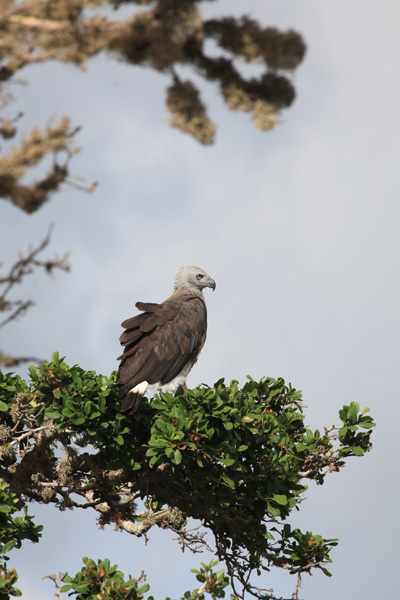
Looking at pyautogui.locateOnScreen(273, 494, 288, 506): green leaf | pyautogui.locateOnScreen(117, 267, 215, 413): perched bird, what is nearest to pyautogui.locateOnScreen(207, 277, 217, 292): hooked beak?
pyautogui.locateOnScreen(117, 267, 215, 413): perched bird

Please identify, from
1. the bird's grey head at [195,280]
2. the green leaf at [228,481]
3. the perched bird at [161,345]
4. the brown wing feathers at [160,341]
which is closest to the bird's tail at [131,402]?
the perched bird at [161,345]

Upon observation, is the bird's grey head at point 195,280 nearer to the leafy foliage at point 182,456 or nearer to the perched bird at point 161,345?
the perched bird at point 161,345

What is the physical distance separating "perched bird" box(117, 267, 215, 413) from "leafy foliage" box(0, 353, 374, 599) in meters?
0.46

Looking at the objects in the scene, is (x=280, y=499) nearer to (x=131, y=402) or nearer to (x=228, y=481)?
(x=228, y=481)

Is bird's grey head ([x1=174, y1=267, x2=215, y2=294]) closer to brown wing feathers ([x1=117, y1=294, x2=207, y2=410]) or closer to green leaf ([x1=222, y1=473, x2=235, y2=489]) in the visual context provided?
brown wing feathers ([x1=117, y1=294, x2=207, y2=410])

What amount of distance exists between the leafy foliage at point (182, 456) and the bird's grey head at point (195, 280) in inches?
136

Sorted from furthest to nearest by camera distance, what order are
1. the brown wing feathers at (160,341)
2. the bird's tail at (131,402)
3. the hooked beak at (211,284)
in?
the hooked beak at (211,284)
the brown wing feathers at (160,341)
the bird's tail at (131,402)

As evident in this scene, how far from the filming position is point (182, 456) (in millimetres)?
8773

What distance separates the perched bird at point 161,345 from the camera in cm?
985

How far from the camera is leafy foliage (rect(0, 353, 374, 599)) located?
8.84 metres

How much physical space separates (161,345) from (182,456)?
2.26m

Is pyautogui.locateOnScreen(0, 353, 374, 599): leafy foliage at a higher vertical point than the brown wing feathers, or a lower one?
lower

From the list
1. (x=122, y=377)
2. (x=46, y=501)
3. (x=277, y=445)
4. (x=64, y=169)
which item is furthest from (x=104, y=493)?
(x=64, y=169)

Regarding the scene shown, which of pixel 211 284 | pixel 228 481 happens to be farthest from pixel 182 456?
pixel 211 284
